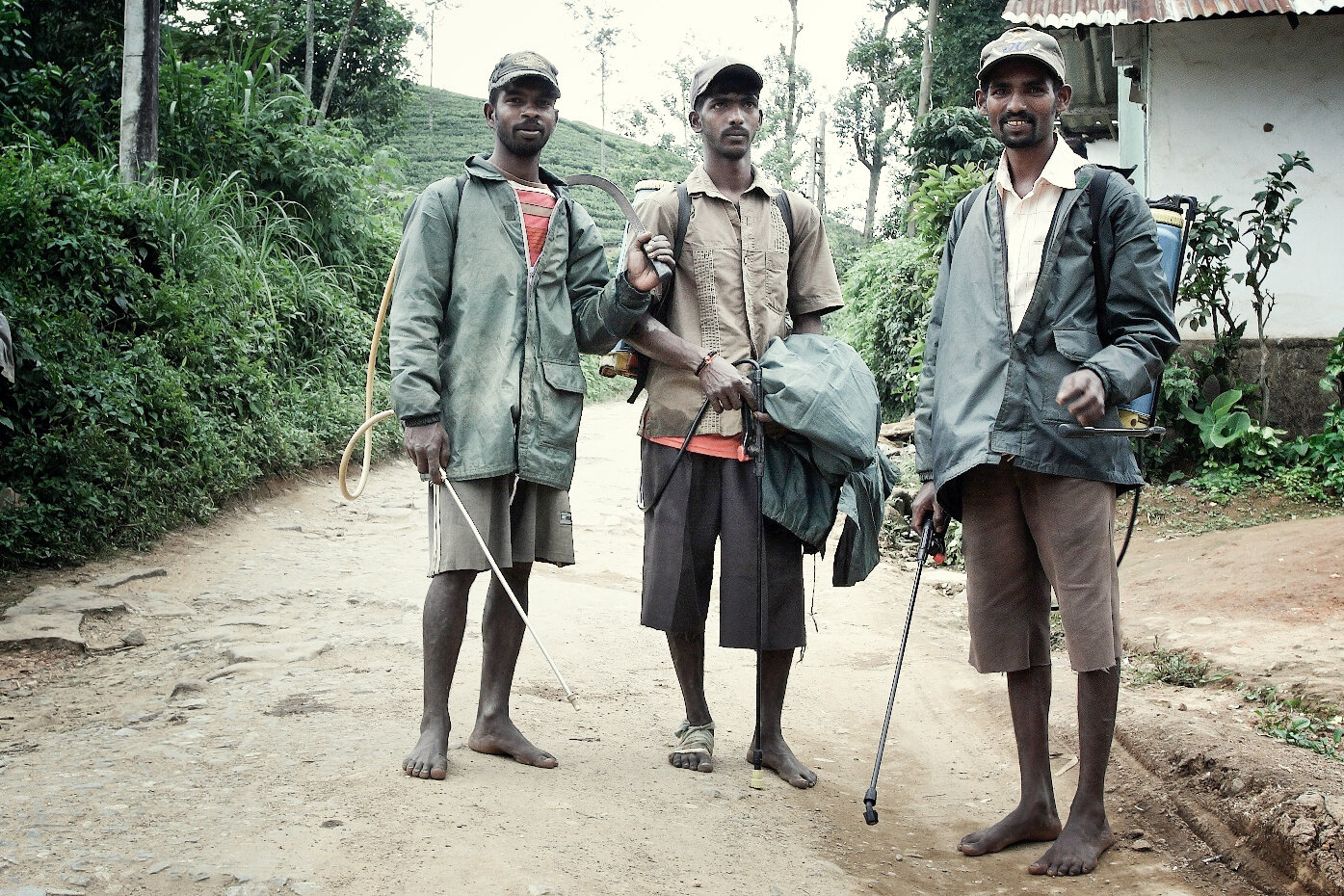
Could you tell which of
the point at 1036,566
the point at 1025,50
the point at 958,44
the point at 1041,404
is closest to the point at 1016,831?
the point at 1036,566

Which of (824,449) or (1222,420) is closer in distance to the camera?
(824,449)

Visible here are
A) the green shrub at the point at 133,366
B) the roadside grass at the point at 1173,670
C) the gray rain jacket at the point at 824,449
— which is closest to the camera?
the gray rain jacket at the point at 824,449

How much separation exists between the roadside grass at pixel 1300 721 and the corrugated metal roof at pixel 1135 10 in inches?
224

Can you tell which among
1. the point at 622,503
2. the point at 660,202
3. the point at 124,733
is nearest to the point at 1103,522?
the point at 660,202

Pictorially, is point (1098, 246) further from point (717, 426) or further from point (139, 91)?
point (139, 91)

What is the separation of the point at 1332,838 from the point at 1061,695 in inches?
68.2

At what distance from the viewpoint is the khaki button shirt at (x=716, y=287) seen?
3.62 metres

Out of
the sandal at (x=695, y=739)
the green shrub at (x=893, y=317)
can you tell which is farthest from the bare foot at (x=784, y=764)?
the green shrub at (x=893, y=317)

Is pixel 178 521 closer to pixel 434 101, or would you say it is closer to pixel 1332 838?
pixel 1332 838

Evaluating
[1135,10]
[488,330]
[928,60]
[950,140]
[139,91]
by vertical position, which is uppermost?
[928,60]

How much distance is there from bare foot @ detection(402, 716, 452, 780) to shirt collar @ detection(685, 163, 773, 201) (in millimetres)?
1832

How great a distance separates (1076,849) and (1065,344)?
4.34ft

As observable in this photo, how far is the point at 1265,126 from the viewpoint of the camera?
862 cm

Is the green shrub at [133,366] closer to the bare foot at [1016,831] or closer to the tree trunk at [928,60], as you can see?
the bare foot at [1016,831]
